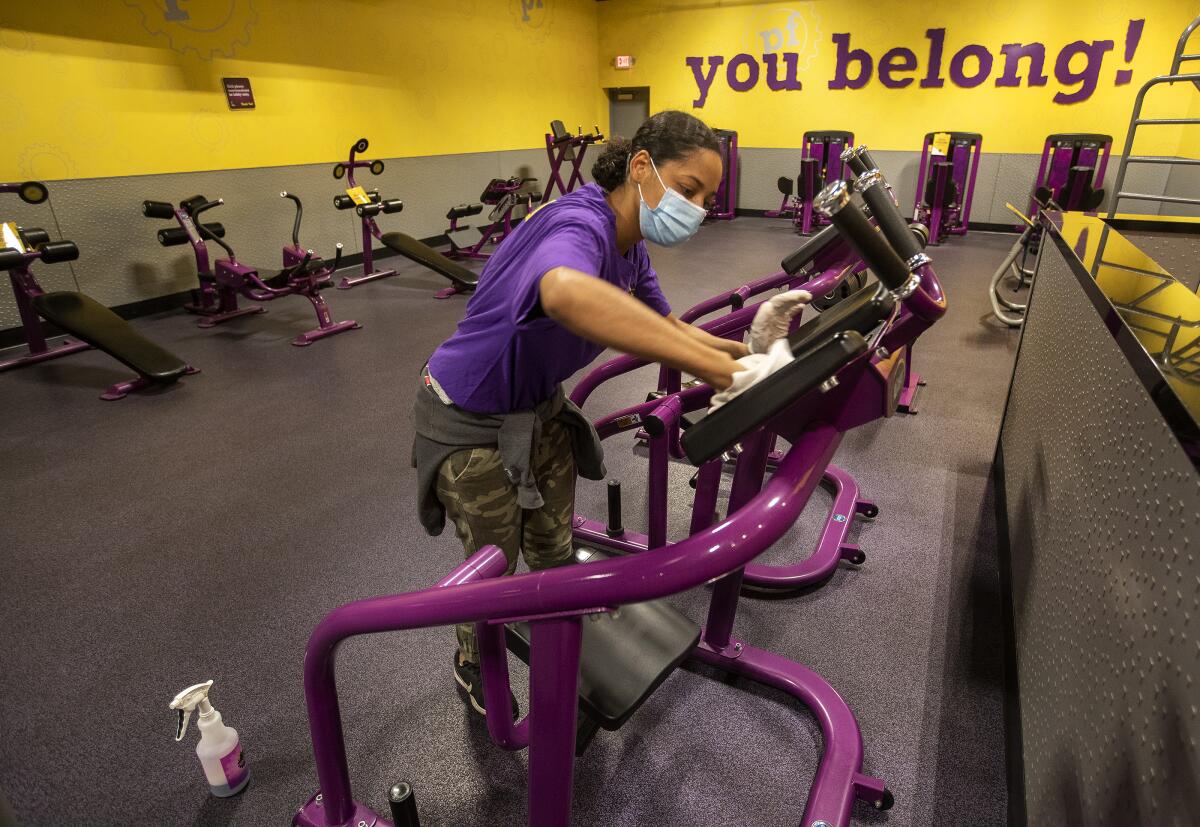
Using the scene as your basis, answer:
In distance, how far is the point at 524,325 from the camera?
1066 mm

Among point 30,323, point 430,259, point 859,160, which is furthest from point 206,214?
point 859,160

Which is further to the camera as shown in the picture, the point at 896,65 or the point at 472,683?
the point at 896,65

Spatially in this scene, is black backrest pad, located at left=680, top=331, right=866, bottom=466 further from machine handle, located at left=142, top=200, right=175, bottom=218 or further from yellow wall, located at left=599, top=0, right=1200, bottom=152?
yellow wall, located at left=599, top=0, right=1200, bottom=152

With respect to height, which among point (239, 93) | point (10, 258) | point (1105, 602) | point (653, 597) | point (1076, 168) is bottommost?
point (1105, 602)

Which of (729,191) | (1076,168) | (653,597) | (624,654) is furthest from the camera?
(729,191)

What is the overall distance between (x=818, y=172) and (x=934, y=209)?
1536 millimetres

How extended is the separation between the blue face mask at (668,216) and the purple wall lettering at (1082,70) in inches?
338

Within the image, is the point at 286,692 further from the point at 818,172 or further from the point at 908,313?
the point at 818,172

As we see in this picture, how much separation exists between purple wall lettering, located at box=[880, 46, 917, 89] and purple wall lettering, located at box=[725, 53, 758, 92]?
1688 millimetres

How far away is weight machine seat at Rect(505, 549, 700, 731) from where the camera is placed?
125 cm

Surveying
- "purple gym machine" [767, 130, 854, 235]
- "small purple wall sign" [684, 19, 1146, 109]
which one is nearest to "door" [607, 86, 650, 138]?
"small purple wall sign" [684, 19, 1146, 109]

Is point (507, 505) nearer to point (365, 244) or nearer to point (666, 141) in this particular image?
point (666, 141)

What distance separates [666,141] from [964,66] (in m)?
8.61

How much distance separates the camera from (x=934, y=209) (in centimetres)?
724
